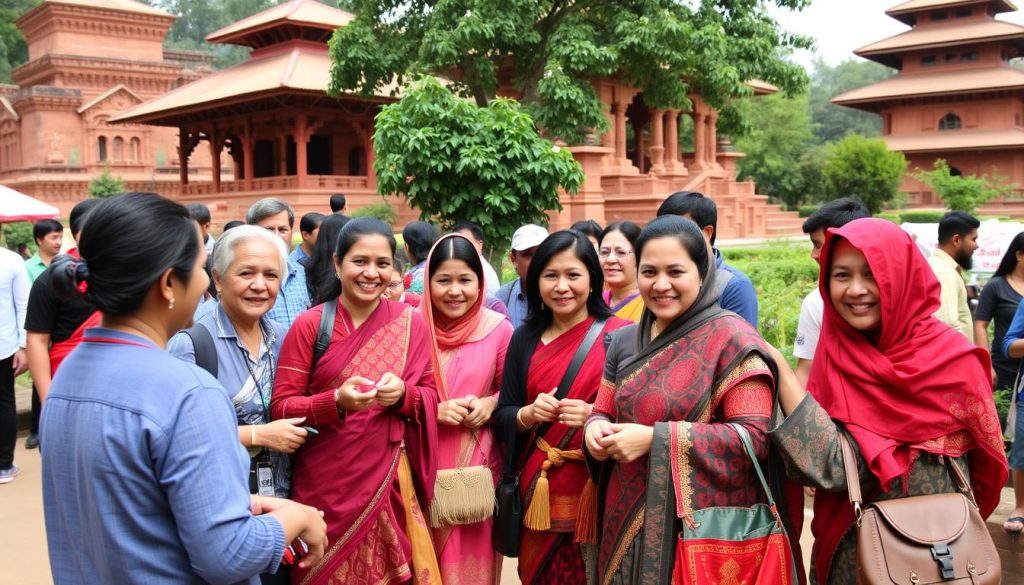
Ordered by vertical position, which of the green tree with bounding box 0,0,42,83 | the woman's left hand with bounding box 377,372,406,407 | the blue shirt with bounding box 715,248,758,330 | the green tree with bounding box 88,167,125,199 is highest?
the green tree with bounding box 0,0,42,83

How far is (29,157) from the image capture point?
28297 millimetres

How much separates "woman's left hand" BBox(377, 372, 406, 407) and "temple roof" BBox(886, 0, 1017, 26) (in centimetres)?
3366

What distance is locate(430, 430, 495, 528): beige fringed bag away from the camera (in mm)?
2965

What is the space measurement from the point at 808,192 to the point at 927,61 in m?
6.79

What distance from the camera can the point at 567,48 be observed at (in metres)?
14.1

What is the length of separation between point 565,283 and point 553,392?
38 cm

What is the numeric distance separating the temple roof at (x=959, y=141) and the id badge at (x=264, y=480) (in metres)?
30.5

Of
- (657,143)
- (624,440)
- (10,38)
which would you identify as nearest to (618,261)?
(624,440)

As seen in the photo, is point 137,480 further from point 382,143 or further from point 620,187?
point 620,187

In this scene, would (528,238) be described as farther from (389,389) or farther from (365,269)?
(389,389)

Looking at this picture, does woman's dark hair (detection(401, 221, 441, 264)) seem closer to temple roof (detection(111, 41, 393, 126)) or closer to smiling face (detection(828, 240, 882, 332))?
smiling face (detection(828, 240, 882, 332))

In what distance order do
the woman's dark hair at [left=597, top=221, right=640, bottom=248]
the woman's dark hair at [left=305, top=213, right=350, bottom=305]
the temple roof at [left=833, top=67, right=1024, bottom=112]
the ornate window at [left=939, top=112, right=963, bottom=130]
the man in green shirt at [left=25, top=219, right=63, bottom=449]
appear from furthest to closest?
the ornate window at [left=939, top=112, right=963, bottom=130], the temple roof at [left=833, top=67, right=1024, bottom=112], the man in green shirt at [left=25, top=219, right=63, bottom=449], the woman's dark hair at [left=305, top=213, right=350, bottom=305], the woman's dark hair at [left=597, top=221, right=640, bottom=248]

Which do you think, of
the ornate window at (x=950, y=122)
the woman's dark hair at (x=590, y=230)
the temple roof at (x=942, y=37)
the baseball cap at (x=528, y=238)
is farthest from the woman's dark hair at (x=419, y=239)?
the ornate window at (x=950, y=122)

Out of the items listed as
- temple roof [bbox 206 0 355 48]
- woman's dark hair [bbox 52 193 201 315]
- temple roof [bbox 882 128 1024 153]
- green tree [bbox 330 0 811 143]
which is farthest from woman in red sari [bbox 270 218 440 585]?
temple roof [bbox 882 128 1024 153]
